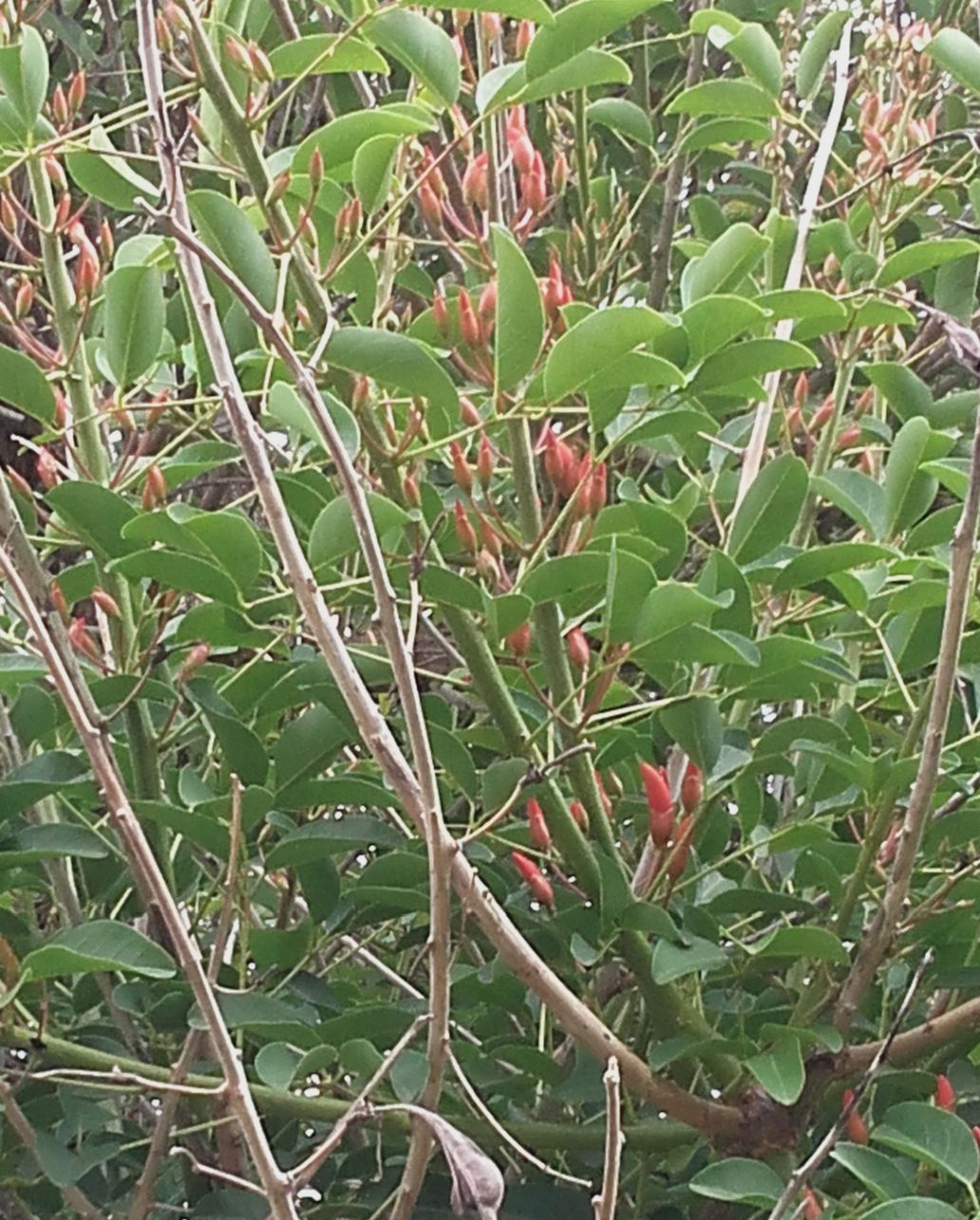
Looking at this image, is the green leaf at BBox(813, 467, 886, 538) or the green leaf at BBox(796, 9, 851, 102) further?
the green leaf at BBox(796, 9, 851, 102)

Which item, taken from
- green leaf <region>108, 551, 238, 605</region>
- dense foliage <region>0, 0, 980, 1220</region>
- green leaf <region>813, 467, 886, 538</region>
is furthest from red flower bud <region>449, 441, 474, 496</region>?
green leaf <region>813, 467, 886, 538</region>

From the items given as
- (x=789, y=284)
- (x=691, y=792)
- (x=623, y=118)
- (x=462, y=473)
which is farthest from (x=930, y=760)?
(x=623, y=118)

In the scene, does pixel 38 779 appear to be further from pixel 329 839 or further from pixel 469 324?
pixel 469 324

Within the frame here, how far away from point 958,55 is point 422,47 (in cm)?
29

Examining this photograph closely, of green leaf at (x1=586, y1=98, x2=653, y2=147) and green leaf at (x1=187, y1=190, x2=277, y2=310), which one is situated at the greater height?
green leaf at (x1=187, y1=190, x2=277, y2=310)

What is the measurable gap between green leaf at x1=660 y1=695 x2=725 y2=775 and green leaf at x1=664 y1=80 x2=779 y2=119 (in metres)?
0.33

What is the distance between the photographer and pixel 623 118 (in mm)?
1071

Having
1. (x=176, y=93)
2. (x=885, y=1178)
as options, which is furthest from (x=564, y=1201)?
(x=176, y=93)

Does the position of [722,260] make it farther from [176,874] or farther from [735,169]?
[735,169]

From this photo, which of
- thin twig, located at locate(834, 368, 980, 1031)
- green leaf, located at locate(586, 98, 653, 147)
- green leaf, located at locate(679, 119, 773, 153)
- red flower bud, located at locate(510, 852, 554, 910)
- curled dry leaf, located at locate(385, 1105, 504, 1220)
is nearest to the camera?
curled dry leaf, located at locate(385, 1105, 504, 1220)

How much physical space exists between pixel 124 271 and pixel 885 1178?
0.52 metres

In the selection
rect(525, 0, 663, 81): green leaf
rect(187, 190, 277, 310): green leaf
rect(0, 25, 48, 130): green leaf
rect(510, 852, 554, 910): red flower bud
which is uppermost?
rect(0, 25, 48, 130): green leaf

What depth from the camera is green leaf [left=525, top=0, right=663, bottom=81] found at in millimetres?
→ 691

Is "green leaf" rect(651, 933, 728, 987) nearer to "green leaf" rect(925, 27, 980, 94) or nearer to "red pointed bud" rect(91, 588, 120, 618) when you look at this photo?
"red pointed bud" rect(91, 588, 120, 618)
